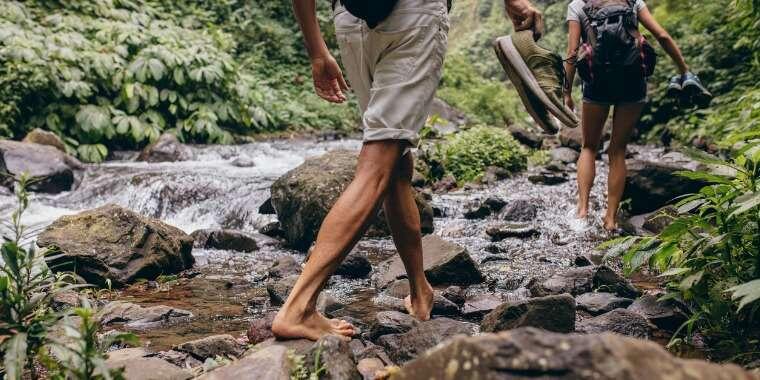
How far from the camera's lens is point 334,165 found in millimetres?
5770

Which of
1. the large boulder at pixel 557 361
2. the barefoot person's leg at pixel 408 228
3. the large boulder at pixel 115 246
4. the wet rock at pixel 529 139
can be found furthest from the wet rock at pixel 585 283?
the wet rock at pixel 529 139

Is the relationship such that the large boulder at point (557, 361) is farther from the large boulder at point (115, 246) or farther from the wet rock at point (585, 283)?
the large boulder at point (115, 246)

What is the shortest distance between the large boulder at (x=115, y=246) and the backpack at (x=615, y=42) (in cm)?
334

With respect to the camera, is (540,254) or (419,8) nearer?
(419,8)

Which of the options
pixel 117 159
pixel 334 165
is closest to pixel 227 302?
pixel 334 165

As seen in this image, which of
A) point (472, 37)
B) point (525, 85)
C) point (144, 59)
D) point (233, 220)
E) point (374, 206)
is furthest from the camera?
point (472, 37)

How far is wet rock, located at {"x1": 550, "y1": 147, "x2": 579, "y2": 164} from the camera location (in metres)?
9.92

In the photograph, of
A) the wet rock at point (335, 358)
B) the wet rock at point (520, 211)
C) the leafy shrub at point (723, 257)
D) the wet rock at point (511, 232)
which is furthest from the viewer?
the wet rock at point (520, 211)

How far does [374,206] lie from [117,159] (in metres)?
8.84

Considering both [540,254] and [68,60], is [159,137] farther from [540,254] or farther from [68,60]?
[540,254]

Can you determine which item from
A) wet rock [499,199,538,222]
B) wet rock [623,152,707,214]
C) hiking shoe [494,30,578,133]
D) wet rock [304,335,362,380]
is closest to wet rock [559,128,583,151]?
wet rock [499,199,538,222]

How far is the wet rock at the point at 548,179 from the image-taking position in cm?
791

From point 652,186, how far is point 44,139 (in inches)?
312

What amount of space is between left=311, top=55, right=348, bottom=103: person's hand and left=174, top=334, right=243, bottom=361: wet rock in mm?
1057
